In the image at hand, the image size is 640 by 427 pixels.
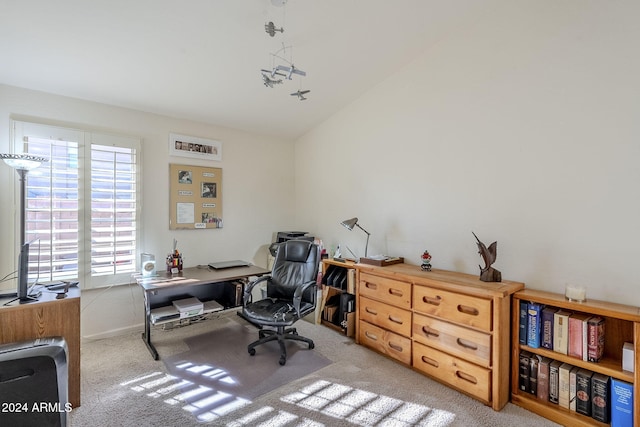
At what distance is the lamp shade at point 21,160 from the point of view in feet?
6.36

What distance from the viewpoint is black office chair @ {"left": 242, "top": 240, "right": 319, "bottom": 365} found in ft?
8.55

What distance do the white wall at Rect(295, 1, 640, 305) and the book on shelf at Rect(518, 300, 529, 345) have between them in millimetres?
287

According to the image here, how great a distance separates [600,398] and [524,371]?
40 centimetres

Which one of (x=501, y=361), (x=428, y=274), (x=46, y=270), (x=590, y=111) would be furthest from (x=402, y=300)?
(x=46, y=270)

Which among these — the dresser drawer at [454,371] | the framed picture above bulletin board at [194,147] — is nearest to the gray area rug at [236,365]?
the dresser drawer at [454,371]

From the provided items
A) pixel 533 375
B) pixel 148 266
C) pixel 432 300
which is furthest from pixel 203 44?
pixel 533 375

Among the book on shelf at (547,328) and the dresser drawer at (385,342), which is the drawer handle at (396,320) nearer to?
the dresser drawer at (385,342)

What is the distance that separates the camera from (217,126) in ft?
12.3

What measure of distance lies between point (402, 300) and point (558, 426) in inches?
48.6

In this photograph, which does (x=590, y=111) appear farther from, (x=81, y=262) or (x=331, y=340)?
(x=81, y=262)

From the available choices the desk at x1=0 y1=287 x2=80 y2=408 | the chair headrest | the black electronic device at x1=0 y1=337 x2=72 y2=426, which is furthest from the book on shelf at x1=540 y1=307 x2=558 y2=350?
the desk at x1=0 y1=287 x2=80 y2=408

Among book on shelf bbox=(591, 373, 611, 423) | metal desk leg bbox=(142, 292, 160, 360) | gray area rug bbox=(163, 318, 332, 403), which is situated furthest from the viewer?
metal desk leg bbox=(142, 292, 160, 360)

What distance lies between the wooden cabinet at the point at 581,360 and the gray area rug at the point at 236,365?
1.52m

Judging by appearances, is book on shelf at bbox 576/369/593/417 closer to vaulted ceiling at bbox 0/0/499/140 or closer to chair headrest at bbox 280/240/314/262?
chair headrest at bbox 280/240/314/262
